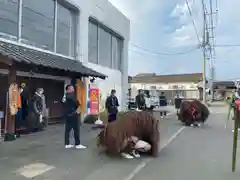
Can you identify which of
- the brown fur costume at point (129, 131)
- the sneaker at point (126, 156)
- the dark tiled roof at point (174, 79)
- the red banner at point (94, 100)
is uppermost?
the dark tiled roof at point (174, 79)

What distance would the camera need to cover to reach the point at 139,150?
8000mm

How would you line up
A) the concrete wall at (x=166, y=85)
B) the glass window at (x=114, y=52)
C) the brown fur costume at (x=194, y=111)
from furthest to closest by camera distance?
the concrete wall at (x=166, y=85) → the glass window at (x=114, y=52) → the brown fur costume at (x=194, y=111)

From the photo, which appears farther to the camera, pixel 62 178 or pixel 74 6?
pixel 74 6

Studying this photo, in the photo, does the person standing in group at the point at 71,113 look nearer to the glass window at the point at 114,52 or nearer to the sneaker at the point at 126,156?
the sneaker at the point at 126,156

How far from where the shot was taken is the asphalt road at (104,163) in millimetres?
6172

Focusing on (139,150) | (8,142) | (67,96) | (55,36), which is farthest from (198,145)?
(55,36)

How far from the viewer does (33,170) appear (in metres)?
6.43

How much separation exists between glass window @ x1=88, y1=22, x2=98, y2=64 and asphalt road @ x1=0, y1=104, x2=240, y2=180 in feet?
29.1

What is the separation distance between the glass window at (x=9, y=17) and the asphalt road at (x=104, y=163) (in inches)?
165

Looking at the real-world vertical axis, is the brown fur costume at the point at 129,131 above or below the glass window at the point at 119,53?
below

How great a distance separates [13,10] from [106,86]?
358 inches

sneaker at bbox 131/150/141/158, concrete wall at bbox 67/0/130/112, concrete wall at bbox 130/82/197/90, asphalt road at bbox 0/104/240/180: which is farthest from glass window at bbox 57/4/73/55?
concrete wall at bbox 130/82/197/90

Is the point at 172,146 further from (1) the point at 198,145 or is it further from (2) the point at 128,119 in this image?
(2) the point at 128,119

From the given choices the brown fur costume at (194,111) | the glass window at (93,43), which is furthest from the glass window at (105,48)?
the brown fur costume at (194,111)
